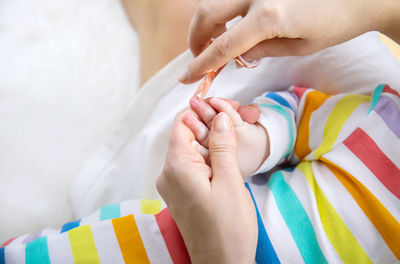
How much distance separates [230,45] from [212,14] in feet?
0.29

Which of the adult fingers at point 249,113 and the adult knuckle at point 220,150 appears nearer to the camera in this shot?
the adult knuckle at point 220,150

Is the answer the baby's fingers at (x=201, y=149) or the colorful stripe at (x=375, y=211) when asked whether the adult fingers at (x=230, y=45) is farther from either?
the colorful stripe at (x=375, y=211)

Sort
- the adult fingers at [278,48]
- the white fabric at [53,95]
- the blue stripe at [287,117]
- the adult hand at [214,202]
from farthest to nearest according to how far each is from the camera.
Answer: the white fabric at [53,95] → the blue stripe at [287,117] → the adult fingers at [278,48] → the adult hand at [214,202]

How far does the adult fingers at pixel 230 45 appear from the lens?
55 centimetres

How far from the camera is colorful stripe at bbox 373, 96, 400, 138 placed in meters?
0.66

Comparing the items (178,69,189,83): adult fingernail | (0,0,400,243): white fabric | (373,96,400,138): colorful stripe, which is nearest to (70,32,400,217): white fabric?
(0,0,400,243): white fabric

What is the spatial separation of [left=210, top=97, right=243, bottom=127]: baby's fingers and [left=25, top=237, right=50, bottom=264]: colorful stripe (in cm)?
45

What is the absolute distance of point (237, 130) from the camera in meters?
0.65

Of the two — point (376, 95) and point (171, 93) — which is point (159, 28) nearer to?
point (171, 93)

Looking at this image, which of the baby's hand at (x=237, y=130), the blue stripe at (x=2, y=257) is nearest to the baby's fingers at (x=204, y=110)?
the baby's hand at (x=237, y=130)

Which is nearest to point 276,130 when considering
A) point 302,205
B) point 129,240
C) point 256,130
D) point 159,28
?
point 256,130

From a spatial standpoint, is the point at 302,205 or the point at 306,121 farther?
the point at 306,121

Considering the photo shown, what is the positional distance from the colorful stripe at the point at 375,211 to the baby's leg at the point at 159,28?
0.60 m

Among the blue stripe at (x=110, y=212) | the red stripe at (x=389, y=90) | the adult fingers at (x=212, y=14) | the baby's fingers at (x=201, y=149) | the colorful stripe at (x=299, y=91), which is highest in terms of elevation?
the adult fingers at (x=212, y=14)
